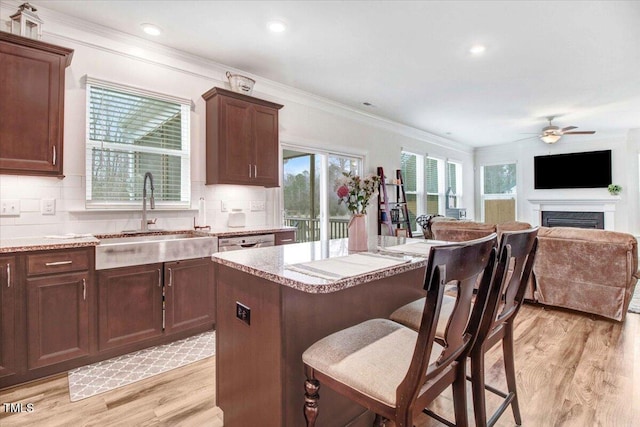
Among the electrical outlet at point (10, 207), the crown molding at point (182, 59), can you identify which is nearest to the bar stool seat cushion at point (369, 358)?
the electrical outlet at point (10, 207)

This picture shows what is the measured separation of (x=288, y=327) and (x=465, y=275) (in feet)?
2.35

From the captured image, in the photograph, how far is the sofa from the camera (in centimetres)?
319

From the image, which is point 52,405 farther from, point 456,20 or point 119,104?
point 456,20

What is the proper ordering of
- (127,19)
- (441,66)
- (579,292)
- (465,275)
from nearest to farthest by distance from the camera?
(465,275) < (127,19) < (579,292) < (441,66)

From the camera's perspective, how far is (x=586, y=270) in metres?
3.38

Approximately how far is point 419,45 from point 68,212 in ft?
11.6

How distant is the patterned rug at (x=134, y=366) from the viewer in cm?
218

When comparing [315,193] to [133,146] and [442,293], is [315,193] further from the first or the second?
[442,293]

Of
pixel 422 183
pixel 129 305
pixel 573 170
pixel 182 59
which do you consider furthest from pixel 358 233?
pixel 573 170

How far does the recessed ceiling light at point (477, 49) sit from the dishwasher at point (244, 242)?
9.15ft

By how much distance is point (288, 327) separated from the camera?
4.40ft

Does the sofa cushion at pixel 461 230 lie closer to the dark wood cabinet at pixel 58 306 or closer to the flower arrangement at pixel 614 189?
the dark wood cabinet at pixel 58 306

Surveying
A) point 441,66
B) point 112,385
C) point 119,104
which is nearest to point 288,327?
point 112,385

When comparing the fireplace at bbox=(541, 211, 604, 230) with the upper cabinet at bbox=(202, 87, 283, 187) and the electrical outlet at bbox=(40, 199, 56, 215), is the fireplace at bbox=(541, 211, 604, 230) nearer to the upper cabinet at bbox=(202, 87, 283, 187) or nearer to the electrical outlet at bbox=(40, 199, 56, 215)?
the upper cabinet at bbox=(202, 87, 283, 187)
